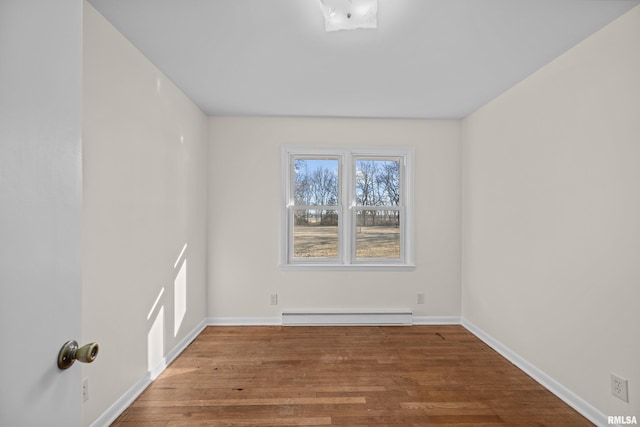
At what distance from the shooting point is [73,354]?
2.64 ft

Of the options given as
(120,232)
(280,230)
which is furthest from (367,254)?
(120,232)

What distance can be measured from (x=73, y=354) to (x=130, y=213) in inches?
65.7

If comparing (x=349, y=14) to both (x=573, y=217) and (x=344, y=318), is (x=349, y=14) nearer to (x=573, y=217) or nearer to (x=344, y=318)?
(x=573, y=217)

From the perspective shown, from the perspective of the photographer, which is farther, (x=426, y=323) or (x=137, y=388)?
(x=426, y=323)

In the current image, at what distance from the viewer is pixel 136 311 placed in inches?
91.8

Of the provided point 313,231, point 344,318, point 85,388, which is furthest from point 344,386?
point 313,231

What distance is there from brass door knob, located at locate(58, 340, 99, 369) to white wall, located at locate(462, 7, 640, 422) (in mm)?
2591

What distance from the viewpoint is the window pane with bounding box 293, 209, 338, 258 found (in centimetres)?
404

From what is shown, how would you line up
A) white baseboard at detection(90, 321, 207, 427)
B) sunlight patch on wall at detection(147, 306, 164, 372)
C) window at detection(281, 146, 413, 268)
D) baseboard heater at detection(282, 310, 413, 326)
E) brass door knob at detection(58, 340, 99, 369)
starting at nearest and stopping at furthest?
brass door knob at detection(58, 340, 99, 369) < white baseboard at detection(90, 321, 207, 427) < sunlight patch on wall at detection(147, 306, 164, 372) < baseboard heater at detection(282, 310, 413, 326) < window at detection(281, 146, 413, 268)

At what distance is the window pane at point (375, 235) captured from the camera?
4074 millimetres

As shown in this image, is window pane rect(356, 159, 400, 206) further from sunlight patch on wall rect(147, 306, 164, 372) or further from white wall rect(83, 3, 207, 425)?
sunlight patch on wall rect(147, 306, 164, 372)

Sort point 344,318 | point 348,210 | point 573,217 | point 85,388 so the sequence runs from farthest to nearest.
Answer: point 348,210 → point 344,318 → point 573,217 → point 85,388

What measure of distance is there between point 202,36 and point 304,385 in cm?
263

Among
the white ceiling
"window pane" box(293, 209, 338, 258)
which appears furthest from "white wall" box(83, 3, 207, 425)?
"window pane" box(293, 209, 338, 258)
